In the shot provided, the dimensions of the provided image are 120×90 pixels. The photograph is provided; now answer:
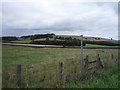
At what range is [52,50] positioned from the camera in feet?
76.6

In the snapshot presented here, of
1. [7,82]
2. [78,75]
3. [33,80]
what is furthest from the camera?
[78,75]

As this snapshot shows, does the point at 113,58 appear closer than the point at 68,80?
No

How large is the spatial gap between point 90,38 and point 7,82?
5.35 meters

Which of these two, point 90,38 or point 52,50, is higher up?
point 90,38

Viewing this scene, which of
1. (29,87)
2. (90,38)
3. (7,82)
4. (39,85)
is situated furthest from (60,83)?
(90,38)

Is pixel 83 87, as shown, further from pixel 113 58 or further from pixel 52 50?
pixel 52 50

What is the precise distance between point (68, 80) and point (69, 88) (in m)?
0.93

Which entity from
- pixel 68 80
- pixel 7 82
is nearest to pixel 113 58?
pixel 68 80

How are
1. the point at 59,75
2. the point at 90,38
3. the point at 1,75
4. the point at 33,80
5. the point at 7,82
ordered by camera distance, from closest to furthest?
1. the point at 7,82
2. the point at 1,75
3. the point at 33,80
4. the point at 59,75
5. the point at 90,38

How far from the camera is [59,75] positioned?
525 centimetres

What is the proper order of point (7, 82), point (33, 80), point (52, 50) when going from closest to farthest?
point (7, 82), point (33, 80), point (52, 50)

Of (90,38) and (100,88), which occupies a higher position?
(90,38)

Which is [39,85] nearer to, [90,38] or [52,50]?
[90,38]

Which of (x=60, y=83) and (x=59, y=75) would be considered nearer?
(x=60, y=83)
